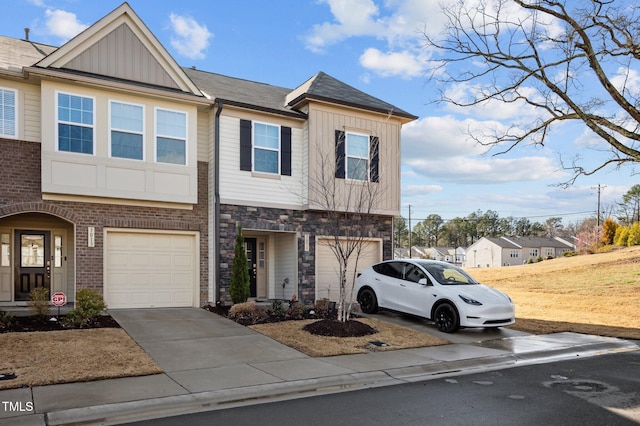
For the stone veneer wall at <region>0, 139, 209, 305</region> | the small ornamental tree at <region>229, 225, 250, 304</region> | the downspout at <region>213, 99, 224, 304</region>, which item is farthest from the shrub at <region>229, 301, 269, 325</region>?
the stone veneer wall at <region>0, 139, 209, 305</region>

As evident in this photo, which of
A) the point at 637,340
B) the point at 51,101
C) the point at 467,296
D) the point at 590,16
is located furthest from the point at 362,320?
the point at 590,16

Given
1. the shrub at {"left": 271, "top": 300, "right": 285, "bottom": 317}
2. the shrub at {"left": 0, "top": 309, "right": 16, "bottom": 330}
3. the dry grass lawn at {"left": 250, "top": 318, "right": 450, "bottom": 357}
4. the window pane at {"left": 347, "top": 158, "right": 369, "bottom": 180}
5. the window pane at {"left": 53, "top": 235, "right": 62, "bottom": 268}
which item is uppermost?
the window pane at {"left": 347, "top": 158, "right": 369, "bottom": 180}

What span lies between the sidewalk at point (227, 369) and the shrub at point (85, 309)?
683 millimetres

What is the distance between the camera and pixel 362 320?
12695 mm

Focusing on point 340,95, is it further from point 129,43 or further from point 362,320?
point 362,320

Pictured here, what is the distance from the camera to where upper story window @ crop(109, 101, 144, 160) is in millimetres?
13250

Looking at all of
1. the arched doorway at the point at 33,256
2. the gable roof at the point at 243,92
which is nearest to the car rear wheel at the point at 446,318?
the gable roof at the point at 243,92

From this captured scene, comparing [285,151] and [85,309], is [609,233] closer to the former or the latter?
[285,151]

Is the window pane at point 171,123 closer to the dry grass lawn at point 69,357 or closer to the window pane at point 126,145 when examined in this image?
the window pane at point 126,145

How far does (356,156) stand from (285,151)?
2373 mm

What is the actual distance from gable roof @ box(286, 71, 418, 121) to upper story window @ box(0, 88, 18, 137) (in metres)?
7.66

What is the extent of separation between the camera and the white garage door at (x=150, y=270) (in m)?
13.3

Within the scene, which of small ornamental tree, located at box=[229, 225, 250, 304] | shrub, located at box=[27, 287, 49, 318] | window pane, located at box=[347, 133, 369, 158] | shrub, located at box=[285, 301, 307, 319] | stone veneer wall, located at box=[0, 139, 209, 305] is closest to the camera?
shrub, located at box=[27, 287, 49, 318]

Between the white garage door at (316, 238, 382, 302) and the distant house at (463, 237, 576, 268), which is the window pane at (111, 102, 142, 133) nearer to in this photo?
the white garage door at (316, 238, 382, 302)
